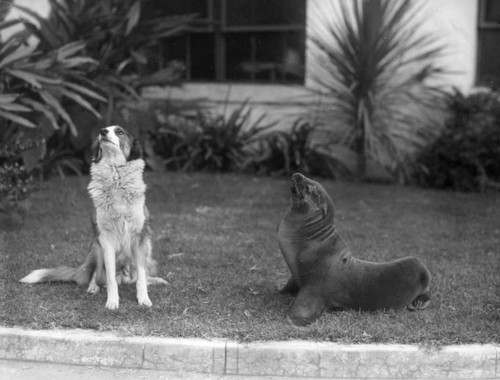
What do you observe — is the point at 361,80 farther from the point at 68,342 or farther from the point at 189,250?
the point at 68,342

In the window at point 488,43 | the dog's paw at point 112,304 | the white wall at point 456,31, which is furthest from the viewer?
the window at point 488,43

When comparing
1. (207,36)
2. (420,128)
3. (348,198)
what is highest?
(207,36)

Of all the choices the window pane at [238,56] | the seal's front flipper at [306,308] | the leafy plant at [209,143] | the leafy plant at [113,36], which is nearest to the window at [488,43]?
the leafy plant at [209,143]

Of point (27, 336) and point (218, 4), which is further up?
point (218, 4)

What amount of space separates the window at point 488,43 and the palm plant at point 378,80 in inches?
24.5

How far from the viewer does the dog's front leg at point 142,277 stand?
19.8 ft

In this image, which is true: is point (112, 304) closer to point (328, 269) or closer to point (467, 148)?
point (328, 269)

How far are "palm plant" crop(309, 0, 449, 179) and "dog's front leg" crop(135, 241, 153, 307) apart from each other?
585 cm

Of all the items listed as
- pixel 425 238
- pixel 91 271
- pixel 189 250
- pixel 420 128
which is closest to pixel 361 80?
pixel 420 128

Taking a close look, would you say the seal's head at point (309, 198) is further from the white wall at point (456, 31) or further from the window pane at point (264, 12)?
the window pane at point (264, 12)

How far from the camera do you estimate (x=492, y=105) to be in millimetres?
11367

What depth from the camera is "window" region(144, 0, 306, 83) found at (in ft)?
42.3

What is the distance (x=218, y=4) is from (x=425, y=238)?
632 centimetres

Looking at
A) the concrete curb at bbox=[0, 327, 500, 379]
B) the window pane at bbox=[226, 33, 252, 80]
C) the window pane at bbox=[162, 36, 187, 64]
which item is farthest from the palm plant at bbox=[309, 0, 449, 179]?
the concrete curb at bbox=[0, 327, 500, 379]
